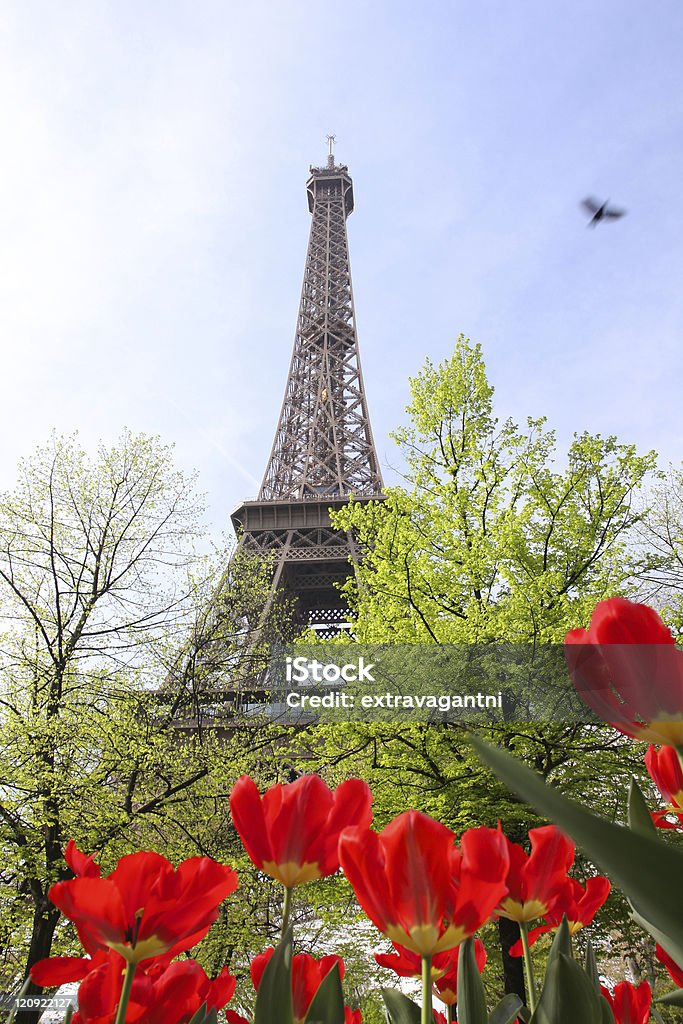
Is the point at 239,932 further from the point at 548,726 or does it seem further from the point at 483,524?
the point at 483,524

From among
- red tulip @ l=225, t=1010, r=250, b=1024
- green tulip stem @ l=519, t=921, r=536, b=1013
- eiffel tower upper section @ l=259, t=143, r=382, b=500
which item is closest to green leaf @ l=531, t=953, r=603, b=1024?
green tulip stem @ l=519, t=921, r=536, b=1013

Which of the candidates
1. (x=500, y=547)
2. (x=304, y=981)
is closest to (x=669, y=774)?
(x=304, y=981)

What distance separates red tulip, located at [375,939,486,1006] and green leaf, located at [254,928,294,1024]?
1.33 feet

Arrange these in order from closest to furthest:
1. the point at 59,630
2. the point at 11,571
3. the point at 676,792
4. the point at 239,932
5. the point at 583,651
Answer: the point at 583,651 < the point at 676,792 < the point at 239,932 < the point at 59,630 < the point at 11,571

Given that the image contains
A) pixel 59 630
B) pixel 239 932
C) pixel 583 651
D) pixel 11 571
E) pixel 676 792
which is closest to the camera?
pixel 583 651

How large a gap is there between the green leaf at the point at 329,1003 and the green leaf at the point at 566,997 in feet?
0.78

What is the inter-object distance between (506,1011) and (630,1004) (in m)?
0.21

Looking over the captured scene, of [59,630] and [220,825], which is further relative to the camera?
[220,825]

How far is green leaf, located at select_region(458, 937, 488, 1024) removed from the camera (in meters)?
0.81

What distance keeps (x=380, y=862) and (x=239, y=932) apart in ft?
27.9

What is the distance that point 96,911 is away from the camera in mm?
746

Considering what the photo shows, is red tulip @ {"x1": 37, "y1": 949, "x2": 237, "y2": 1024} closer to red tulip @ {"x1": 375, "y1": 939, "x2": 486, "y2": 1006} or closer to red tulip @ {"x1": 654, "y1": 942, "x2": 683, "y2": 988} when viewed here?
red tulip @ {"x1": 375, "y1": 939, "x2": 486, "y2": 1006}

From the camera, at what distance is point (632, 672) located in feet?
1.96

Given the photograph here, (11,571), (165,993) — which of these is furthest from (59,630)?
(165,993)
